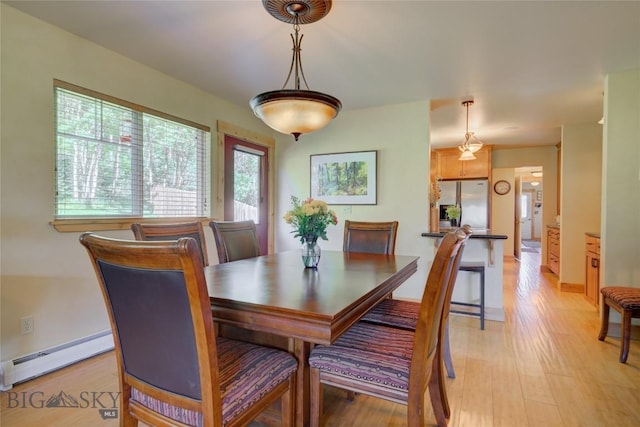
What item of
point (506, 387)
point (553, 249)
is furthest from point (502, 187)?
point (506, 387)

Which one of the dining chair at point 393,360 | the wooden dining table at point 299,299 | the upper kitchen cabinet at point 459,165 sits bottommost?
the dining chair at point 393,360

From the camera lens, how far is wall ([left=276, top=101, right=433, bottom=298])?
389cm

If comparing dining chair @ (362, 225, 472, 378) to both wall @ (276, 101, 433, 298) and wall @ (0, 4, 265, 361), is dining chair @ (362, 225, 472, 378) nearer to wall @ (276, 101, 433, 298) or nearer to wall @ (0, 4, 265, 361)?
wall @ (276, 101, 433, 298)

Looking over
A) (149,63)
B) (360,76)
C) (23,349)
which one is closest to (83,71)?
(149,63)

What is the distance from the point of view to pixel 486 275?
346 centimetres

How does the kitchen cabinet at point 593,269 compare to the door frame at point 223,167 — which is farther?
the door frame at point 223,167

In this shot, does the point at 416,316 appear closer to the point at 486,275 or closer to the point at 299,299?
the point at 299,299

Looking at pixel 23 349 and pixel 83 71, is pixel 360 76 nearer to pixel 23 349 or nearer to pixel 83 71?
pixel 83 71

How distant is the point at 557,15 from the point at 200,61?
106 inches

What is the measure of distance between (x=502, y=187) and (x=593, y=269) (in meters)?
3.97

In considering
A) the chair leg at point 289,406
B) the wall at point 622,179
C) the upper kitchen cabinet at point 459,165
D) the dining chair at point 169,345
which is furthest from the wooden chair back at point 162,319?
the upper kitchen cabinet at point 459,165

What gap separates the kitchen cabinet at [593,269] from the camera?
355cm

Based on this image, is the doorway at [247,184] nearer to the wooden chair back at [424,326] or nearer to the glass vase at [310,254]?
the glass vase at [310,254]

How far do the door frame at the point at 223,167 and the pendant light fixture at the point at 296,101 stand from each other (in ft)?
6.33
